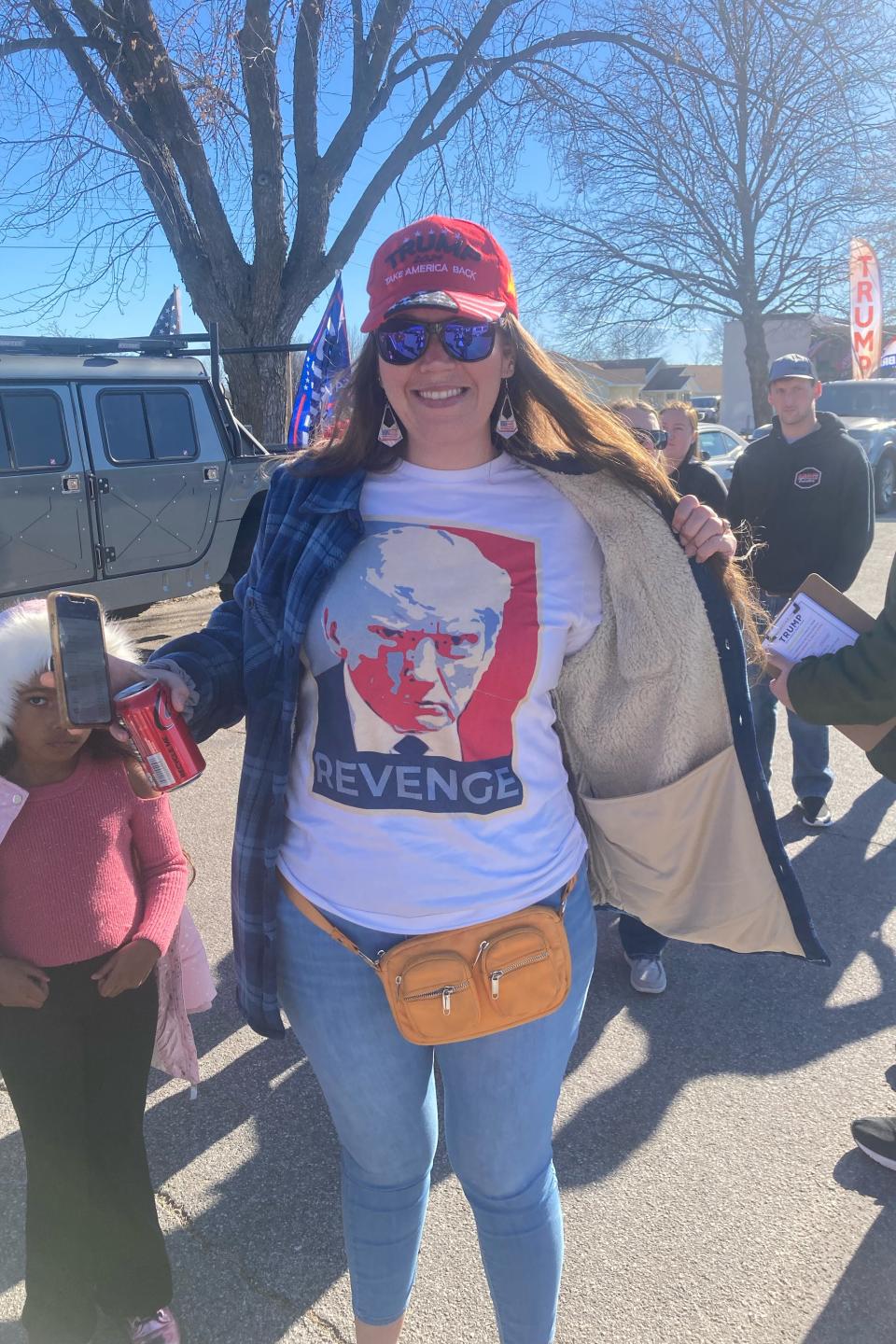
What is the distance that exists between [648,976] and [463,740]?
1.95 m

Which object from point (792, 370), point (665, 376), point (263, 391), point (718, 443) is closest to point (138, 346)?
point (263, 391)

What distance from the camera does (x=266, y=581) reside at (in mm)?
1576

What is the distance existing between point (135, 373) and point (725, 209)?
691 inches

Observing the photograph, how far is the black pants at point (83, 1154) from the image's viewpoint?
1.76 meters

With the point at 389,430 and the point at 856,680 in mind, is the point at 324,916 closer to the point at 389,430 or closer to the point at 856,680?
the point at 389,430

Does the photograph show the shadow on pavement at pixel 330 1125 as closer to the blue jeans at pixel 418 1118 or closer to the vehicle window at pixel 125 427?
the blue jeans at pixel 418 1118

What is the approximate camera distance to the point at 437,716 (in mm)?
1437

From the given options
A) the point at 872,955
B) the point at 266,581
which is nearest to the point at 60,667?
the point at 266,581

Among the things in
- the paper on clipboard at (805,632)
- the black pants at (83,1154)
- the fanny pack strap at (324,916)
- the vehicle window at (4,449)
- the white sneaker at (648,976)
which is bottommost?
the white sneaker at (648,976)

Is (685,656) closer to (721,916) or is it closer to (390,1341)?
(721,916)

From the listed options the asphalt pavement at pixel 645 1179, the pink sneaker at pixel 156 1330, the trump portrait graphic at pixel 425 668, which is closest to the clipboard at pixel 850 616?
the trump portrait graphic at pixel 425 668

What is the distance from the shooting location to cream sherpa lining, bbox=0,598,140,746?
1.70 meters

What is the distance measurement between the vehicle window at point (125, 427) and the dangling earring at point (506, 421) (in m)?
6.76

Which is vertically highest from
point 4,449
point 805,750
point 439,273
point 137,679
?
point 439,273
